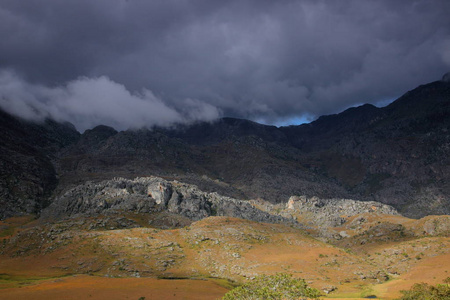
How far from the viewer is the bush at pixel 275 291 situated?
31922 mm

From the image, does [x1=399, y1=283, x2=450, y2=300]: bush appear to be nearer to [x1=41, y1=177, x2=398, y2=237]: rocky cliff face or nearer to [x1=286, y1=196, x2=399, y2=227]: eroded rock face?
[x1=41, y1=177, x2=398, y2=237]: rocky cliff face

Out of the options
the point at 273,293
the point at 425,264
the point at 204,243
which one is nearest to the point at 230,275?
the point at 204,243

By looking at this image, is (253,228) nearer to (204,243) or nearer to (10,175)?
(204,243)

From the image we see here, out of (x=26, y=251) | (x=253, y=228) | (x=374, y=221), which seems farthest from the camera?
(x=374, y=221)

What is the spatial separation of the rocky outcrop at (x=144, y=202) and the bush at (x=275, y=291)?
89.1 meters

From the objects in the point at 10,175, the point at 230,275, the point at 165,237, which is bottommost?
the point at 230,275

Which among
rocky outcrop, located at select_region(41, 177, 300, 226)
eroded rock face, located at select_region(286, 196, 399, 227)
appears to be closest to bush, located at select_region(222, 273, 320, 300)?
rocky outcrop, located at select_region(41, 177, 300, 226)

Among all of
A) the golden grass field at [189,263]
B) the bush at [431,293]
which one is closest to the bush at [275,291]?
the bush at [431,293]

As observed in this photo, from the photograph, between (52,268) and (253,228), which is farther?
(253,228)

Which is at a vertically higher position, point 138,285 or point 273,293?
point 273,293

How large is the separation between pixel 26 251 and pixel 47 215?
173 feet

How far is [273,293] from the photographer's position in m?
31.8

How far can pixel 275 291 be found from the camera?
1276 inches

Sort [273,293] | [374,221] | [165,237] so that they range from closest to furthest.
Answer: [273,293] → [165,237] → [374,221]
